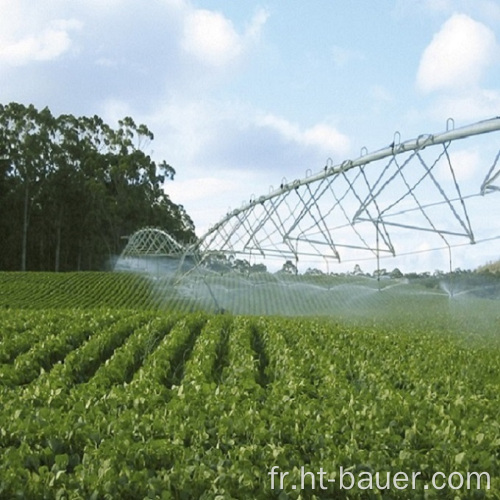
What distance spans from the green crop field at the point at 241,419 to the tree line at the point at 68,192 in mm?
36280

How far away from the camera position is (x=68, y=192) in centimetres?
4938

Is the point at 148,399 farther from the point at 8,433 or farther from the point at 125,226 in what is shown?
the point at 125,226

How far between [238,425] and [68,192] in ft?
148

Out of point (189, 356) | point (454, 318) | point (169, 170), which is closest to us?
point (189, 356)

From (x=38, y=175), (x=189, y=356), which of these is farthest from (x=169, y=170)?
(x=189, y=356)

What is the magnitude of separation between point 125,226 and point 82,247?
329 centimetres

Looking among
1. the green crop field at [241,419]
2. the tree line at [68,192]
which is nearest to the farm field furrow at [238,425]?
the green crop field at [241,419]

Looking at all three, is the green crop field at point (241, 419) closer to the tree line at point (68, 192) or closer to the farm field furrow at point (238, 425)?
the farm field furrow at point (238, 425)

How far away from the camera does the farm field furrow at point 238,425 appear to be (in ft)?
16.2

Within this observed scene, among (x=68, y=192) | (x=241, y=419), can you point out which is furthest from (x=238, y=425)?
(x=68, y=192)

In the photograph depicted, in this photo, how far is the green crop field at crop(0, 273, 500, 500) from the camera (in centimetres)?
493

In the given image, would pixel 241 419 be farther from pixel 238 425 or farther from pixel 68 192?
pixel 68 192

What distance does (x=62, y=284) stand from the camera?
35.0m

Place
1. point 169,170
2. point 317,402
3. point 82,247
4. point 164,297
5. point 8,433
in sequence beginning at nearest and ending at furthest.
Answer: point 8,433 < point 317,402 < point 164,297 < point 82,247 < point 169,170
